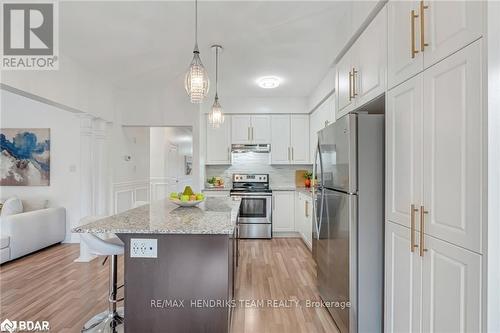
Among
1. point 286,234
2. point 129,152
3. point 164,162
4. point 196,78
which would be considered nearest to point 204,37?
point 196,78

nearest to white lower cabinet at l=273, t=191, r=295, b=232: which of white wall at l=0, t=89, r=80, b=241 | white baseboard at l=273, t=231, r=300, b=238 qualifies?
white baseboard at l=273, t=231, r=300, b=238

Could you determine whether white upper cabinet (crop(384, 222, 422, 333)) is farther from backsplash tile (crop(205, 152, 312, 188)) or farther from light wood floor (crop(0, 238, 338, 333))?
backsplash tile (crop(205, 152, 312, 188))

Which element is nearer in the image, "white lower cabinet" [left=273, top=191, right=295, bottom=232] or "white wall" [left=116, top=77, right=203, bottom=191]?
"white wall" [left=116, top=77, right=203, bottom=191]

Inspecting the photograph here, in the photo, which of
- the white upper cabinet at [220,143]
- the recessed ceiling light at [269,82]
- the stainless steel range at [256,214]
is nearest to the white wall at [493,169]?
the recessed ceiling light at [269,82]

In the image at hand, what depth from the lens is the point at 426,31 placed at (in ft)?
4.42

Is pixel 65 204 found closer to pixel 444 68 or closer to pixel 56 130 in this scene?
pixel 56 130

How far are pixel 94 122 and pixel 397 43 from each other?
160 inches

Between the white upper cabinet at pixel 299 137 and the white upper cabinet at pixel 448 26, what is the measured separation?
12.9 feet

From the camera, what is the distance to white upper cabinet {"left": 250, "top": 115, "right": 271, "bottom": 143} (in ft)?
17.4

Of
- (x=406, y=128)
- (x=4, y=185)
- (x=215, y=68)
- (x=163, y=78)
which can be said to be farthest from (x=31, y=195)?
(x=406, y=128)

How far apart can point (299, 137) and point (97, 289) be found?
153 inches

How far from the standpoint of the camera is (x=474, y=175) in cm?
106

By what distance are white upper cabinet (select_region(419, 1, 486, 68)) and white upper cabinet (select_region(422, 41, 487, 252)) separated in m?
0.04

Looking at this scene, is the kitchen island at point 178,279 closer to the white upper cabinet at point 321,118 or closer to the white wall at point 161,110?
the white upper cabinet at point 321,118
